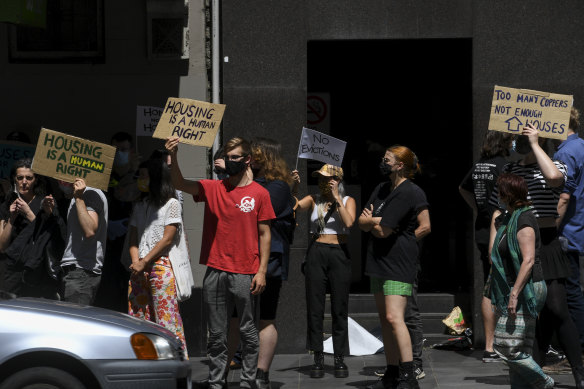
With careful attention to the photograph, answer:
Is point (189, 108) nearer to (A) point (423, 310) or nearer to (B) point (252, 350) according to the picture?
(B) point (252, 350)

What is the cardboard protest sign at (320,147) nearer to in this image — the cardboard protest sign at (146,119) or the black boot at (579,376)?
the cardboard protest sign at (146,119)

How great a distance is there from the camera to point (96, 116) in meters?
11.5

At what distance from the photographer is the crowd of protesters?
321 inches

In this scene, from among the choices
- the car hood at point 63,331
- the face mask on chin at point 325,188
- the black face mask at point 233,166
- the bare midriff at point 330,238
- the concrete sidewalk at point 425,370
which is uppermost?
the black face mask at point 233,166

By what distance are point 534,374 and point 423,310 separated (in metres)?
4.01

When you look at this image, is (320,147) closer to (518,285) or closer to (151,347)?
(518,285)

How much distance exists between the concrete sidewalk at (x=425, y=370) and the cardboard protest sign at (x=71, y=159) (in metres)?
2.24

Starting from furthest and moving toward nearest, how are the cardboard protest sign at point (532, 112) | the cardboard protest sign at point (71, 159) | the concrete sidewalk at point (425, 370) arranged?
1. the concrete sidewalk at point (425, 370)
2. the cardboard protest sign at point (71, 159)
3. the cardboard protest sign at point (532, 112)

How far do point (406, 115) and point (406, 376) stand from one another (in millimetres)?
5196

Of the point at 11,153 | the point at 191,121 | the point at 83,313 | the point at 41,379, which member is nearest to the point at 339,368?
the point at 191,121

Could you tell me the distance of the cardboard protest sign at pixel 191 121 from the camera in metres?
8.93

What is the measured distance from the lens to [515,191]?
805cm

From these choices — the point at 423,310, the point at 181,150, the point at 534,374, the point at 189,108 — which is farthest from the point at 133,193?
the point at 534,374

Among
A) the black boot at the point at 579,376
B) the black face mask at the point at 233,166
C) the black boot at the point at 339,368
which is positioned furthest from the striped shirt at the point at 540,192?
the black boot at the point at 339,368
